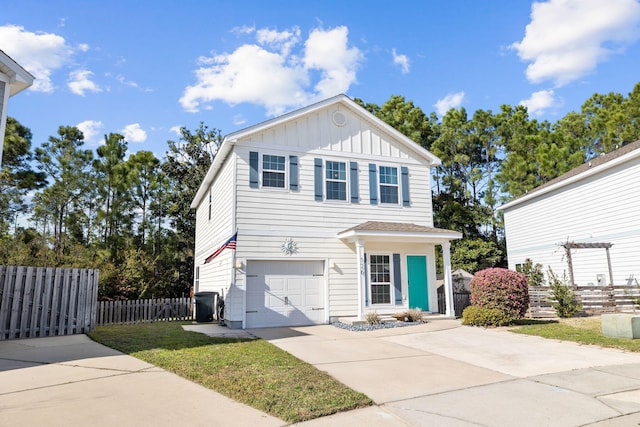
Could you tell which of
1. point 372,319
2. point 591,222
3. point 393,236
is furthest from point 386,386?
point 591,222

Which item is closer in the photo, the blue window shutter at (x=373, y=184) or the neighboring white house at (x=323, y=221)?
the neighboring white house at (x=323, y=221)

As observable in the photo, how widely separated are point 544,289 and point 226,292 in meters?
10.9

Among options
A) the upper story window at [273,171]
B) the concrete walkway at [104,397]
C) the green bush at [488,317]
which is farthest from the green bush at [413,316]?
the concrete walkway at [104,397]

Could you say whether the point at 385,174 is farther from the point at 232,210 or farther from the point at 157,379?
the point at 157,379

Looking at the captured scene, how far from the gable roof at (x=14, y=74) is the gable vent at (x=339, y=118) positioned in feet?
30.0

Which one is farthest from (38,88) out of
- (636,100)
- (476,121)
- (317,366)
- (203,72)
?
(636,100)

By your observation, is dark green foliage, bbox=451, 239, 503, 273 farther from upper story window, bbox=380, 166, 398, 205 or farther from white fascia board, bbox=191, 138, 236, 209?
white fascia board, bbox=191, 138, 236, 209

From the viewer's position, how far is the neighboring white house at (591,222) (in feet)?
49.3

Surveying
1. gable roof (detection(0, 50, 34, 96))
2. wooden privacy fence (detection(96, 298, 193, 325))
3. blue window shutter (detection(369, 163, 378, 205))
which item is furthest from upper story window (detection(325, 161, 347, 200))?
gable roof (detection(0, 50, 34, 96))

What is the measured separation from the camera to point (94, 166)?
2478 cm

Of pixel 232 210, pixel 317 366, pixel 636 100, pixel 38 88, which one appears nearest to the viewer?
pixel 317 366

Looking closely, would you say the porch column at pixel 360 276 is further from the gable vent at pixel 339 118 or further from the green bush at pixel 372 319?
the gable vent at pixel 339 118

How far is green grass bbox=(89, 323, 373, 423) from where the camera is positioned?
183 inches

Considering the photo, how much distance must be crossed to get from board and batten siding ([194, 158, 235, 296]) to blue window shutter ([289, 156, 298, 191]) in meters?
1.96
